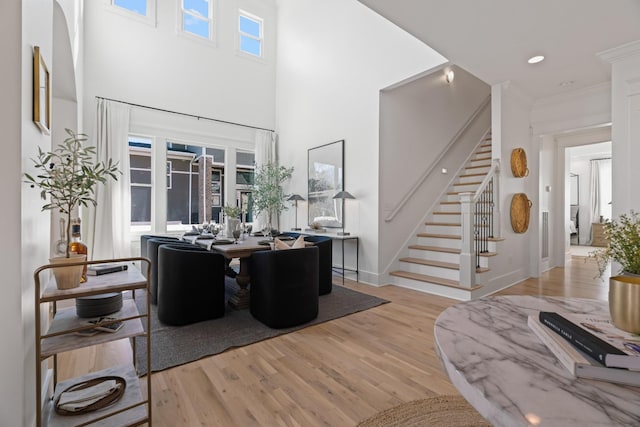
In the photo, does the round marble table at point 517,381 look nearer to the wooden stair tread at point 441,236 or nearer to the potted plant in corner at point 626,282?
the potted plant in corner at point 626,282

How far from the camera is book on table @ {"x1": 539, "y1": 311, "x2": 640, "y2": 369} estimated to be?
0.66 meters

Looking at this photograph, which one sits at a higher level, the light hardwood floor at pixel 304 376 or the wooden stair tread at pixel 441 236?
the wooden stair tread at pixel 441 236

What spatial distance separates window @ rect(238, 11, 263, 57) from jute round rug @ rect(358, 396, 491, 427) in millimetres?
7203

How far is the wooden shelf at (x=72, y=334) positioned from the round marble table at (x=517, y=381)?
151cm

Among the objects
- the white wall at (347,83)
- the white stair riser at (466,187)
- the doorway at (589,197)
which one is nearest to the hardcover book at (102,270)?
the white wall at (347,83)

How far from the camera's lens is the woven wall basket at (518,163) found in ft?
14.3

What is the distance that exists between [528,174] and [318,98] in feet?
12.5

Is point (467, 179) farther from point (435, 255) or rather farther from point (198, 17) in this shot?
point (198, 17)

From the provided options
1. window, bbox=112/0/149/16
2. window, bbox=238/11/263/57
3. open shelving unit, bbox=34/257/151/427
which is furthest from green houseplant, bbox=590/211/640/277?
window, bbox=238/11/263/57

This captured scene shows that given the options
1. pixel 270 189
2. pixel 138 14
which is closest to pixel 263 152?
pixel 270 189

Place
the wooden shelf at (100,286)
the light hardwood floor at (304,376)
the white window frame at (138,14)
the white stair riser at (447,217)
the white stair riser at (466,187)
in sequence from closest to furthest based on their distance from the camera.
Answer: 1. the wooden shelf at (100,286)
2. the light hardwood floor at (304,376)
3. the white stair riser at (447,217)
4. the white window frame at (138,14)
5. the white stair riser at (466,187)

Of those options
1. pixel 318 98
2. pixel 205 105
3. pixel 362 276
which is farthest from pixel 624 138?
pixel 205 105

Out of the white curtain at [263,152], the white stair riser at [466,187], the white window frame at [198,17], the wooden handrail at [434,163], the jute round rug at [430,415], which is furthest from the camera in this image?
the white curtain at [263,152]

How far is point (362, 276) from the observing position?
A: 15.6ft
